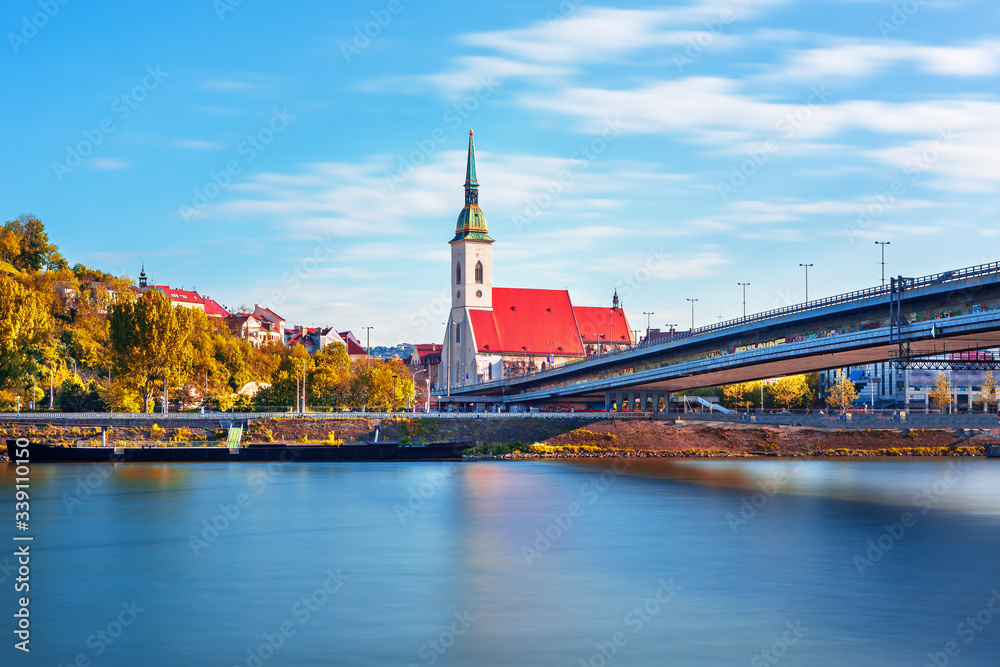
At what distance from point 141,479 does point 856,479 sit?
142 feet

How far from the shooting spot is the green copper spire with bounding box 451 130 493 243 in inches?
6998

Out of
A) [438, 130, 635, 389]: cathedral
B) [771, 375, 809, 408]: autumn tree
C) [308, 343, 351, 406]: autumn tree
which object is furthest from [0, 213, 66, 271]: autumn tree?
[771, 375, 809, 408]: autumn tree

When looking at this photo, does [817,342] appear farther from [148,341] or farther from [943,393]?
[943,393]

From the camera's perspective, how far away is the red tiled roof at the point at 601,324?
610 ft

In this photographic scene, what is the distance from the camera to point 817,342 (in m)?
72.6

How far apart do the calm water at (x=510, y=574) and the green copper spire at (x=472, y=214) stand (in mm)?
117602

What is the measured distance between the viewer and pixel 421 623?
89.8 feet

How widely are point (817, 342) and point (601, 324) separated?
11620cm

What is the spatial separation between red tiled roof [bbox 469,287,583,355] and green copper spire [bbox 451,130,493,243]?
373 inches

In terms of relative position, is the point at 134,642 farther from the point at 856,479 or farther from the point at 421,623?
the point at 856,479

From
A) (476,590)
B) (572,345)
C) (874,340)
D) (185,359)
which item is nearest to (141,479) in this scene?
(185,359)

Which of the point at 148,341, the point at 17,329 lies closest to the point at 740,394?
the point at 148,341

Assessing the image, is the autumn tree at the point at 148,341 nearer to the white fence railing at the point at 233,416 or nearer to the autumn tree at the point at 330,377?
the white fence railing at the point at 233,416

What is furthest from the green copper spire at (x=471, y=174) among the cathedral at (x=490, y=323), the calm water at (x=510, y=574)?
the calm water at (x=510, y=574)
